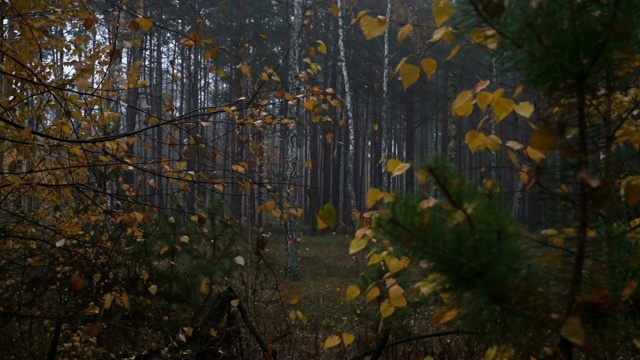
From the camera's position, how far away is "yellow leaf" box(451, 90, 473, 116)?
1927mm

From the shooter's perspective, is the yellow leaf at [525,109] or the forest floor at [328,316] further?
the forest floor at [328,316]

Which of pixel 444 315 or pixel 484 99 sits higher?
pixel 484 99

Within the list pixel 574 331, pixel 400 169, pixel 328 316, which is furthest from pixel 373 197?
pixel 328 316

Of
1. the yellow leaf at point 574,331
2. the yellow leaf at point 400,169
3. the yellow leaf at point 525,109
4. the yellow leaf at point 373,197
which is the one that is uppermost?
the yellow leaf at point 525,109

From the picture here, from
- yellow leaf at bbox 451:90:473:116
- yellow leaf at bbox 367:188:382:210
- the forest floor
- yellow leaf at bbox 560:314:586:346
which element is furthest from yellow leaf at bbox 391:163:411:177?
the forest floor

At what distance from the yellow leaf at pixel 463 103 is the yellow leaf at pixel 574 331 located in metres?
0.80

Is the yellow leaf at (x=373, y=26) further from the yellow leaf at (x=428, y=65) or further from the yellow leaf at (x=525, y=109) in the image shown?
the yellow leaf at (x=525, y=109)

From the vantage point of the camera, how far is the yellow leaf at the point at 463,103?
6.32ft

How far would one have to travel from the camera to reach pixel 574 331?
137 cm

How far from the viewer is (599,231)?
1.88m

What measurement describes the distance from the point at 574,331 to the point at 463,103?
86 cm

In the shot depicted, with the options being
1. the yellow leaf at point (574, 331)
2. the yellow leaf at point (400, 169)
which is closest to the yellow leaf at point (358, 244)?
the yellow leaf at point (400, 169)

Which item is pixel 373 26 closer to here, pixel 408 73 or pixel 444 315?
pixel 408 73

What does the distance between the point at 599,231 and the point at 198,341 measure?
345cm
